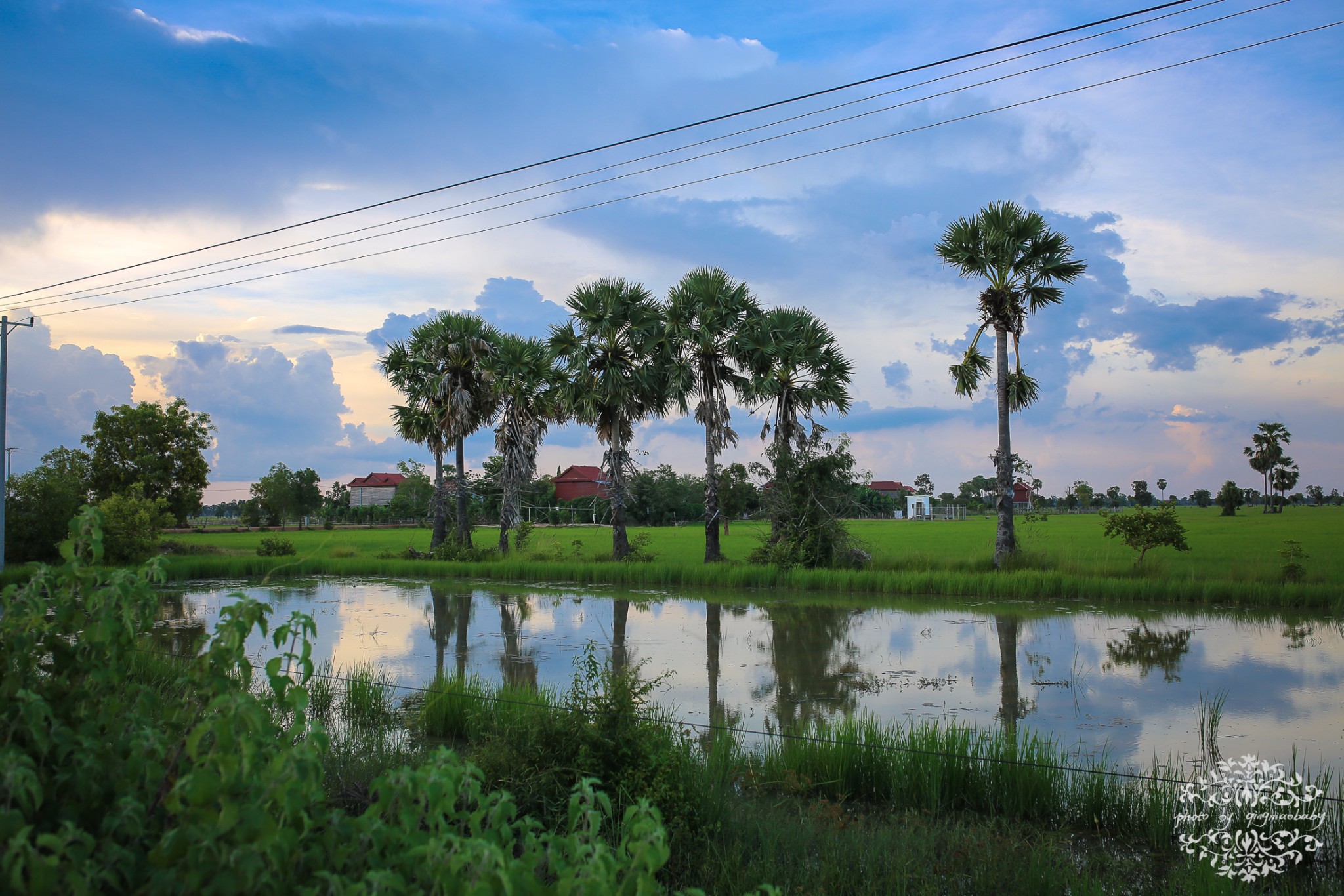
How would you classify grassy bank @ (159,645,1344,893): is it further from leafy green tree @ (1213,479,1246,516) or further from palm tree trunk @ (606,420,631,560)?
leafy green tree @ (1213,479,1246,516)

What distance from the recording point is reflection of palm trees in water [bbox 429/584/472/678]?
11992mm

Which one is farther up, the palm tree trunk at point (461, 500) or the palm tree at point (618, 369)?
the palm tree at point (618, 369)

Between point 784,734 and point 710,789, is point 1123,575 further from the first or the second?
point 710,789

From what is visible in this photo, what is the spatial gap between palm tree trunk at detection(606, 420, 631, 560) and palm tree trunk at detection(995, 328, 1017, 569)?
11690 millimetres

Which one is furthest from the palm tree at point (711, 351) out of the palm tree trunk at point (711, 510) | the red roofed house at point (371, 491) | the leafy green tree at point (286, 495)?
the red roofed house at point (371, 491)

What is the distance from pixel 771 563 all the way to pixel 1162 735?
47.8 feet

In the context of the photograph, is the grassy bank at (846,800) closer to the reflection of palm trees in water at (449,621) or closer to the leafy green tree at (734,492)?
the reflection of palm trees in water at (449,621)

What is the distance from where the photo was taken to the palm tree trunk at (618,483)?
26188 mm

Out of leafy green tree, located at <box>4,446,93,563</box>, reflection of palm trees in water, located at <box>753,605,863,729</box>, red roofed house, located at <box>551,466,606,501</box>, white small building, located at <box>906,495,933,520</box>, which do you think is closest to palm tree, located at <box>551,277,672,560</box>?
reflection of palm trees in water, located at <box>753,605,863,729</box>

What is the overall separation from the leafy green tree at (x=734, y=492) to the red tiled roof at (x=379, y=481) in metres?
84.3

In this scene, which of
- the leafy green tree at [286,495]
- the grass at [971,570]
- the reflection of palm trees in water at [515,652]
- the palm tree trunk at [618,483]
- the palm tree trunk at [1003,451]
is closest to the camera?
the reflection of palm trees in water at [515,652]

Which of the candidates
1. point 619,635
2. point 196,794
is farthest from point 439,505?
point 196,794

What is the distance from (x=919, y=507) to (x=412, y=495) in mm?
53637

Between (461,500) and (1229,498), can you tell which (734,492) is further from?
(1229,498)
